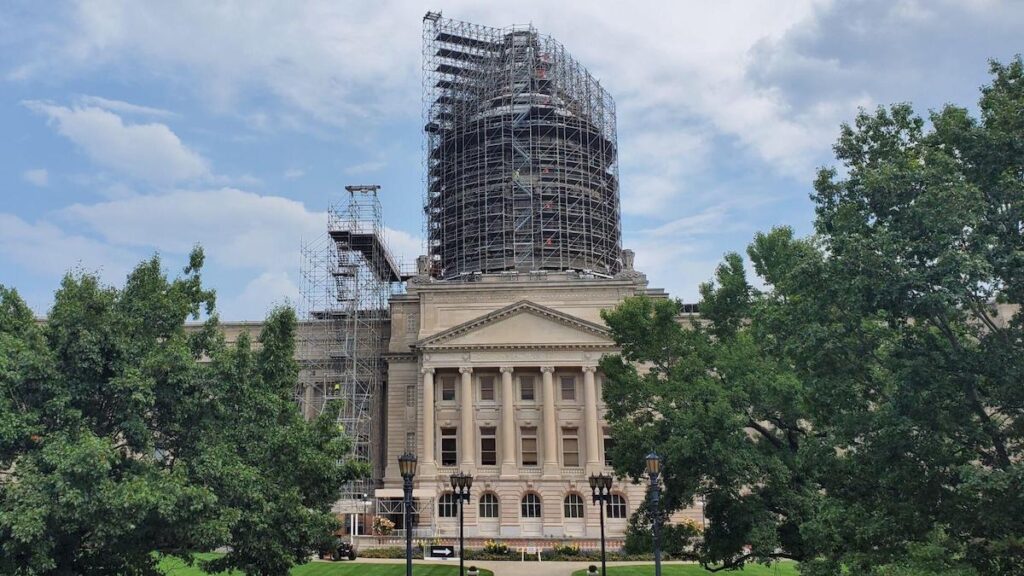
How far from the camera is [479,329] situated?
2115 inches

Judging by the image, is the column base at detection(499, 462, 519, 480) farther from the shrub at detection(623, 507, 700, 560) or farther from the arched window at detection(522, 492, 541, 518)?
the shrub at detection(623, 507, 700, 560)

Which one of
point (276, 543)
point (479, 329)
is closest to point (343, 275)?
point (479, 329)

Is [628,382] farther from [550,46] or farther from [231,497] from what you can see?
[550,46]

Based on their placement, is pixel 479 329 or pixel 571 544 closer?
pixel 571 544

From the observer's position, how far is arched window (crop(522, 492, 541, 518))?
5159 cm

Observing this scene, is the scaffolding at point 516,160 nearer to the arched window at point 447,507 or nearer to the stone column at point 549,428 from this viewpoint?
the stone column at point 549,428

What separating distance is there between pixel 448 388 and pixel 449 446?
398cm

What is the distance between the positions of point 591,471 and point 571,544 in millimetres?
9145

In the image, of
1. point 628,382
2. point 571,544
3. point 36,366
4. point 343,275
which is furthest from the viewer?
point 343,275

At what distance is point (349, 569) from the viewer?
34406 mm

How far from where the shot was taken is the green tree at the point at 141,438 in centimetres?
1541

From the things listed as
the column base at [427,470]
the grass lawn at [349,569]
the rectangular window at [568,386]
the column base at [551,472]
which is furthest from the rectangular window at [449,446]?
the grass lawn at [349,569]

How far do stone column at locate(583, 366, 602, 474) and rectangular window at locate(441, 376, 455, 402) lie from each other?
9235 millimetres

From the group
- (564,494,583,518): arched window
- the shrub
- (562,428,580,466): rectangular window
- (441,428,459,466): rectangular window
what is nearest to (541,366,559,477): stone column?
(562,428,580,466): rectangular window
